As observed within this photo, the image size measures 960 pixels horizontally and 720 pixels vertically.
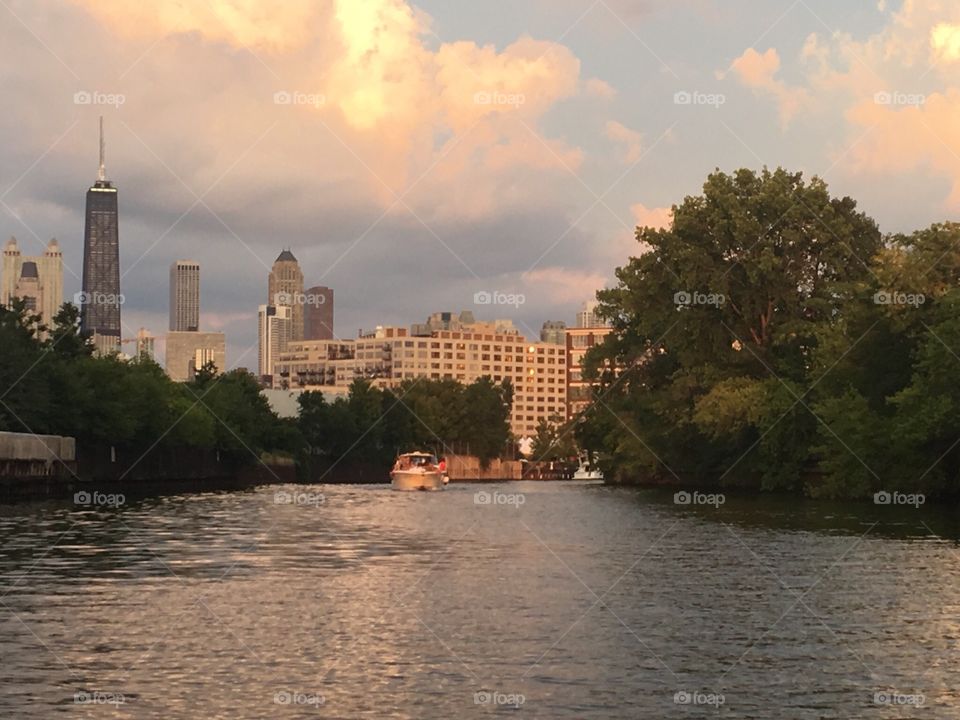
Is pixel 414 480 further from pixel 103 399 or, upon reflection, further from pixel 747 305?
pixel 747 305

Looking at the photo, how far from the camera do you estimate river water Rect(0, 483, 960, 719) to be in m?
21.2

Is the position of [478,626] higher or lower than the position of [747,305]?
lower

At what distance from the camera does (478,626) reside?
28250 mm

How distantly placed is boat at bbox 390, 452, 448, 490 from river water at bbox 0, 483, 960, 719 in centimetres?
8438

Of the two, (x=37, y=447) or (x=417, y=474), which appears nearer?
(x=37, y=447)

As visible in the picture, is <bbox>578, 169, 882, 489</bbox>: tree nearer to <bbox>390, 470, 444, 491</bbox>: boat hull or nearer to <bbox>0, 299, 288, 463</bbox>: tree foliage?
<bbox>390, 470, 444, 491</bbox>: boat hull

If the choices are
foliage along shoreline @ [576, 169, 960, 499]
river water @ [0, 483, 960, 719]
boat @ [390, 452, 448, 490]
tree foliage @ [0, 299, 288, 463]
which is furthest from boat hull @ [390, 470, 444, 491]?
river water @ [0, 483, 960, 719]

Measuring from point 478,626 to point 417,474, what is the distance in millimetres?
112001

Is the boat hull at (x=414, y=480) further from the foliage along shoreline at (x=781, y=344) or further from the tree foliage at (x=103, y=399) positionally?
the tree foliage at (x=103, y=399)

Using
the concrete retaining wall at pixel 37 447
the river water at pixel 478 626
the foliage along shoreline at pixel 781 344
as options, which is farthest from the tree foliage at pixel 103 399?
the river water at pixel 478 626

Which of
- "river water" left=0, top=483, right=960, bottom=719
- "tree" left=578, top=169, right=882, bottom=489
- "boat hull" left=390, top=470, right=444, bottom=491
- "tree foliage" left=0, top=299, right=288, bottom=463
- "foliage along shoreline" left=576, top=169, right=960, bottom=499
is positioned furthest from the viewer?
"boat hull" left=390, top=470, right=444, bottom=491

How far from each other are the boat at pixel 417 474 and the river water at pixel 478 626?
277 ft

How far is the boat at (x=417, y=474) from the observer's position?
458 ft

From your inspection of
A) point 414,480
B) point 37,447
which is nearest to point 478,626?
point 37,447
